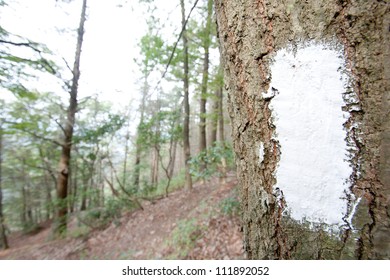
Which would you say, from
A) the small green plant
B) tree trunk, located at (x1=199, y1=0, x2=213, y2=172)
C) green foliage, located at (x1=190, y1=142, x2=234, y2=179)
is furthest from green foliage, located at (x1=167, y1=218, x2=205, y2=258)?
tree trunk, located at (x1=199, y1=0, x2=213, y2=172)

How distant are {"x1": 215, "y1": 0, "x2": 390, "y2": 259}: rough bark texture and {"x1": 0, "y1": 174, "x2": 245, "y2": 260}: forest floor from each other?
2.64 meters

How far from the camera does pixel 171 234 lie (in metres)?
4.32

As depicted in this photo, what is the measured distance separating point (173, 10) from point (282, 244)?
233cm

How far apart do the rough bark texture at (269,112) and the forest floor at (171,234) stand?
2642 millimetres

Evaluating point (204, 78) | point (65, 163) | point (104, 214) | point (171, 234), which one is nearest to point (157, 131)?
point (204, 78)

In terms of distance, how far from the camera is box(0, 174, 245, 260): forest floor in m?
3.44

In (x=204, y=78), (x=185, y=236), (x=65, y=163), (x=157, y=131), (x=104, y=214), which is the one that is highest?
(x=204, y=78)

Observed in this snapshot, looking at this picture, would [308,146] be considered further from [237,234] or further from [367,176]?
[237,234]

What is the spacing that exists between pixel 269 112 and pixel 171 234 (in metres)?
4.35

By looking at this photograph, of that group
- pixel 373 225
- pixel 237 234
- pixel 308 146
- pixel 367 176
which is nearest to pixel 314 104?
pixel 308 146

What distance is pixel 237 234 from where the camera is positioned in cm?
337

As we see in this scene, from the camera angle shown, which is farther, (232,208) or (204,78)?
(204,78)

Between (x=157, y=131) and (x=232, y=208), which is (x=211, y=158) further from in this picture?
(x=157, y=131)

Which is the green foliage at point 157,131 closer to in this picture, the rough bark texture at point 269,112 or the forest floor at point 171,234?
the forest floor at point 171,234
